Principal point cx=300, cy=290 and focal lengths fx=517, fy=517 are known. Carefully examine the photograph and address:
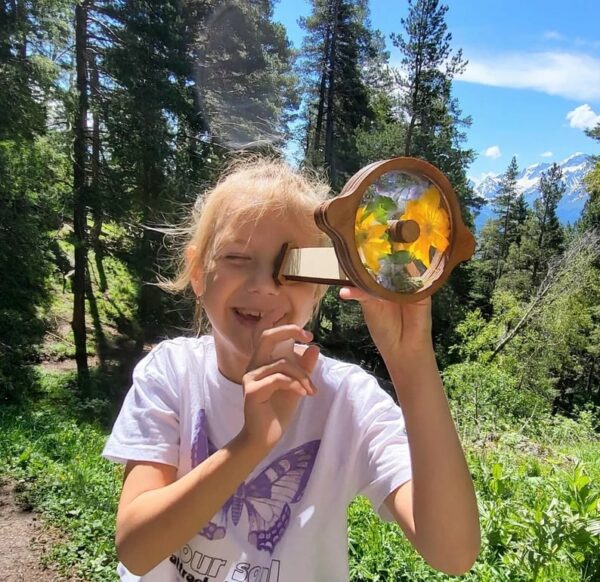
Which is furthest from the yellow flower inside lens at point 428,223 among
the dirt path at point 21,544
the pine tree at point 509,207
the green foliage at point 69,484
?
the pine tree at point 509,207

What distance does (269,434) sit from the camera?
86cm

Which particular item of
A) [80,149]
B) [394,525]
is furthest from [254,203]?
[80,149]

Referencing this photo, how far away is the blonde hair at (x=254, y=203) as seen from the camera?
1103 millimetres

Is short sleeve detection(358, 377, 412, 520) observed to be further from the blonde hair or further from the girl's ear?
the girl's ear

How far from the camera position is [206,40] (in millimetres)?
14695

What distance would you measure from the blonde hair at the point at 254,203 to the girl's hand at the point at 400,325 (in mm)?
242

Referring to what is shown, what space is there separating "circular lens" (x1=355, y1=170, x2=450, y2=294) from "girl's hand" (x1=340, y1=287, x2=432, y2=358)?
5.1 inches

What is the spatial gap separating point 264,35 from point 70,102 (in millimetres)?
9005

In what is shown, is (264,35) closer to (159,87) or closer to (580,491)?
(159,87)

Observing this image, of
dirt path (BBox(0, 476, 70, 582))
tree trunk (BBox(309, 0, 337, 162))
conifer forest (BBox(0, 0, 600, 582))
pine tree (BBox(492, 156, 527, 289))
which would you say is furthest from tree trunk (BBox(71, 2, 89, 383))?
pine tree (BBox(492, 156, 527, 289))

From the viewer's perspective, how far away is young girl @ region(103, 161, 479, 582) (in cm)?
89

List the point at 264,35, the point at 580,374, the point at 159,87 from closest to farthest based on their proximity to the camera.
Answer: the point at 159,87
the point at 264,35
the point at 580,374

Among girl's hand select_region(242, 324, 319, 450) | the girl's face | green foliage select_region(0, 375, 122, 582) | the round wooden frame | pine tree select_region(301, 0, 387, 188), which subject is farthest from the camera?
pine tree select_region(301, 0, 387, 188)

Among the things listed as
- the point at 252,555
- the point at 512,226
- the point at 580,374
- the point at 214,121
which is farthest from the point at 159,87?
the point at 512,226
